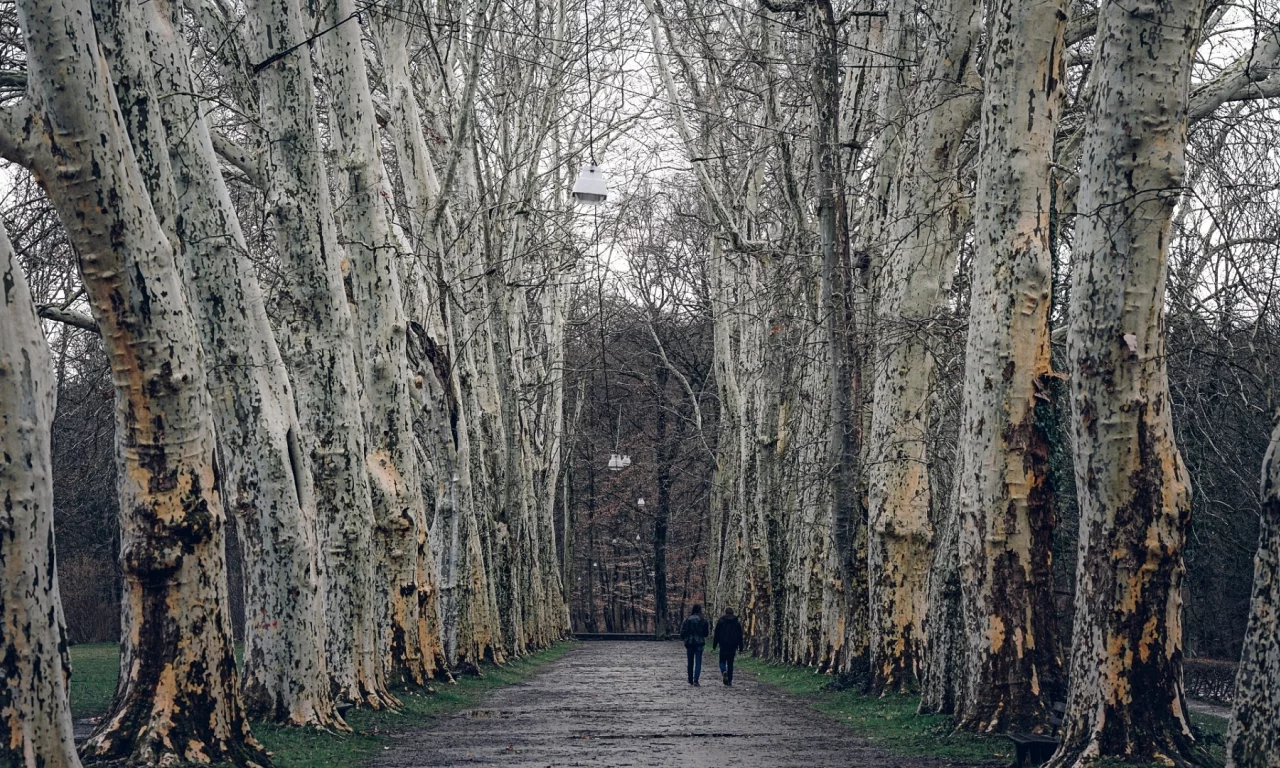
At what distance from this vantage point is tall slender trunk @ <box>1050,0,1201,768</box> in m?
9.34

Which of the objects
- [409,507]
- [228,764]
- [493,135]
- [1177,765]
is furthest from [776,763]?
[493,135]

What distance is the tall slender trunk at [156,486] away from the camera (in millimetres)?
8622

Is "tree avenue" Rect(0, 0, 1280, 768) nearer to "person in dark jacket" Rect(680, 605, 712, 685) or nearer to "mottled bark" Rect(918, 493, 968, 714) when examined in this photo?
"mottled bark" Rect(918, 493, 968, 714)

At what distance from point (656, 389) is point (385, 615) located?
1312 inches

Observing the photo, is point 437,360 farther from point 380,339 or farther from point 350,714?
point 350,714

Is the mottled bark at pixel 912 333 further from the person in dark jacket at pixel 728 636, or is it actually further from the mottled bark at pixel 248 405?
the mottled bark at pixel 248 405

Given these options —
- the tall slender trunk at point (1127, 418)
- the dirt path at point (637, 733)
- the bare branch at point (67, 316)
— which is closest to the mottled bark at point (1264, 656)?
the tall slender trunk at point (1127, 418)

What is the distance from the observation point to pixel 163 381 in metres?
9.16

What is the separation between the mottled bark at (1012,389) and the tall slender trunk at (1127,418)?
2.44 metres

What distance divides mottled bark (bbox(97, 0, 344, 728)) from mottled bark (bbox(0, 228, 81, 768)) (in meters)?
4.75

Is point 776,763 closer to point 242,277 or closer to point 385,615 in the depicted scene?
point 242,277

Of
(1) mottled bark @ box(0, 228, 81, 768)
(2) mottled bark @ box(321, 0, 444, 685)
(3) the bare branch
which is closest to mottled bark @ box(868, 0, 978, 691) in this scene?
(2) mottled bark @ box(321, 0, 444, 685)

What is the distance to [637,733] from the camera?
14.6m

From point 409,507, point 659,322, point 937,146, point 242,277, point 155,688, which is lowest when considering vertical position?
point 155,688
